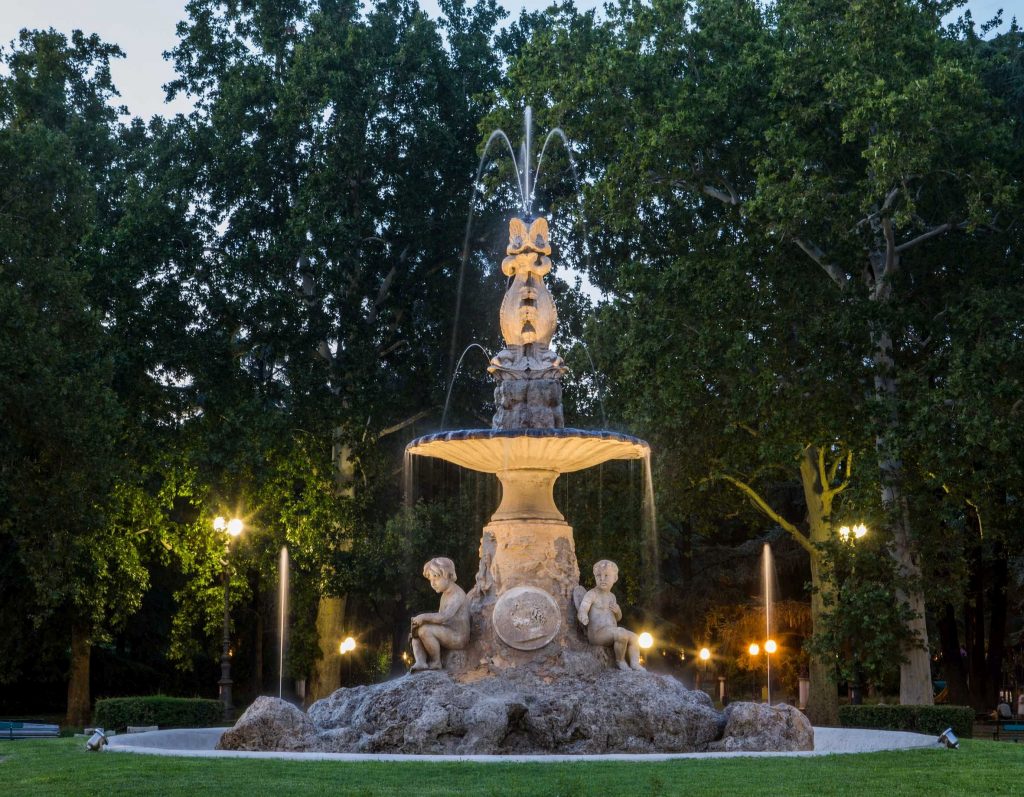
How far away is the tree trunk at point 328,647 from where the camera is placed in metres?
32.9

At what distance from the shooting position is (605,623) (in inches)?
631

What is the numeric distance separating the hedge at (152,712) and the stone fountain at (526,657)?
558 cm

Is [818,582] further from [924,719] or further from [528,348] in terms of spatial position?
[528,348]

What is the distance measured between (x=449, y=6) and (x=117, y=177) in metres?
9.65

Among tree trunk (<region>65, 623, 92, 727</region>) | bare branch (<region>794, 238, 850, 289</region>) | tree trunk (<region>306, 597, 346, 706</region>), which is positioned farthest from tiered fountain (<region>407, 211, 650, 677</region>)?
tree trunk (<region>65, 623, 92, 727</region>)

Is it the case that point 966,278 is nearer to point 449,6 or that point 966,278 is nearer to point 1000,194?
point 1000,194

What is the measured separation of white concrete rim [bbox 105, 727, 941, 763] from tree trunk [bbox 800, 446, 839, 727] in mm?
12636

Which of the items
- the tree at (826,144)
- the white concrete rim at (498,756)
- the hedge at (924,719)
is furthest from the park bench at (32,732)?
the tree at (826,144)

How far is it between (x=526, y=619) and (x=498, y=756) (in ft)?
9.50

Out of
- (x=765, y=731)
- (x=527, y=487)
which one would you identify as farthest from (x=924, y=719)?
(x=527, y=487)

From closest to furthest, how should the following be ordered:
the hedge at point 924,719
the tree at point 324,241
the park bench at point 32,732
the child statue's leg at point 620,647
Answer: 1. the child statue's leg at point 620,647
2. the hedge at point 924,719
3. the park bench at point 32,732
4. the tree at point 324,241

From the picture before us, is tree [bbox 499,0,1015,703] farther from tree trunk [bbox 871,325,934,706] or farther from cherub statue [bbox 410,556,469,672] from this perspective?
cherub statue [bbox 410,556,469,672]

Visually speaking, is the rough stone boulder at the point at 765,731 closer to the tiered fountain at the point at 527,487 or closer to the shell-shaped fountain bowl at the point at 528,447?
the tiered fountain at the point at 527,487

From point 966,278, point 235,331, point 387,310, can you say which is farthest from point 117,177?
point 966,278
